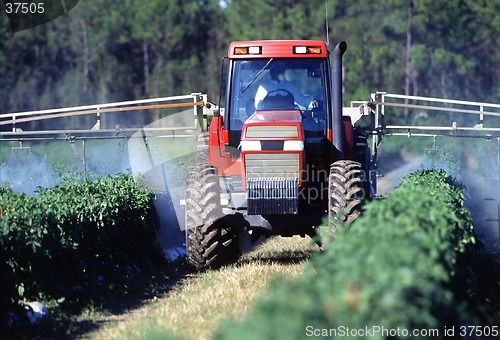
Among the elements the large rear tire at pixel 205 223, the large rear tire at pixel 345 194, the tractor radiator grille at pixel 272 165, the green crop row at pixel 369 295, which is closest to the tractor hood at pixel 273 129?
the tractor radiator grille at pixel 272 165

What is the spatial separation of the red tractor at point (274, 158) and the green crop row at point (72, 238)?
1.12 m

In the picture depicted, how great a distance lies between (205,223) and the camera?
1253 centimetres

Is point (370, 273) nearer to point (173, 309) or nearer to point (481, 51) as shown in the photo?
point (173, 309)

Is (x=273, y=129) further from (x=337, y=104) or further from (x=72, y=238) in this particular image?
(x=72, y=238)

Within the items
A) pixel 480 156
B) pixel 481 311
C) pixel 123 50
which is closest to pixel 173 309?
pixel 481 311

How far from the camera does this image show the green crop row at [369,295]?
557cm

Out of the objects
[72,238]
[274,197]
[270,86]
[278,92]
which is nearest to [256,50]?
[270,86]

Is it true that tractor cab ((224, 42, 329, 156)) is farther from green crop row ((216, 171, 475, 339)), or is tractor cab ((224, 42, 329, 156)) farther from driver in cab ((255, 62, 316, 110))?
green crop row ((216, 171, 475, 339))

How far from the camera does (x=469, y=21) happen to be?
50.9 m

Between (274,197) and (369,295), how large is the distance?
6.53 meters

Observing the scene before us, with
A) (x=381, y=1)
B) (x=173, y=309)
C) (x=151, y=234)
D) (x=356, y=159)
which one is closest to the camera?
(x=173, y=309)

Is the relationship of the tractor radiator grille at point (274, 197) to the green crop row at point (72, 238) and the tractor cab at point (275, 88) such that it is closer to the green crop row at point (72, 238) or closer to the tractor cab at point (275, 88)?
the tractor cab at point (275, 88)

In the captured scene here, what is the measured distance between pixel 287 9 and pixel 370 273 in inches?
1837

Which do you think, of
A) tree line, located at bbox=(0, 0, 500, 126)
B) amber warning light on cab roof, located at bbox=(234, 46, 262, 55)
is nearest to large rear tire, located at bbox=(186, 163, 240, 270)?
amber warning light on cab roof, located at bbox=(234, 46, 262, 55)
